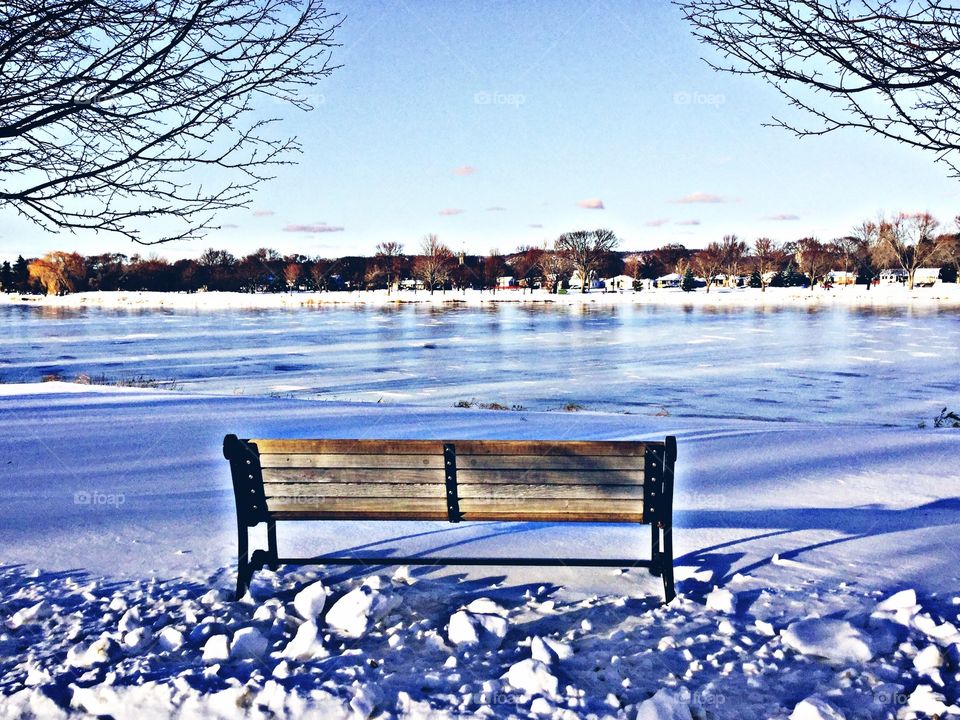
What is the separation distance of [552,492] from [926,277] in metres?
118

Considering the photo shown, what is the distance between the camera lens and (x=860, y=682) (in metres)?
3.08

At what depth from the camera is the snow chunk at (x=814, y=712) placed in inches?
109

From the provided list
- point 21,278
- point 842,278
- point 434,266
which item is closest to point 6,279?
point 21,278

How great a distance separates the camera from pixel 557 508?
3.98 m

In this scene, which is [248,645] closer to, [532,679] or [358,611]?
[358,611]

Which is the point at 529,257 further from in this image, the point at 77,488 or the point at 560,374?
the point at 77,488

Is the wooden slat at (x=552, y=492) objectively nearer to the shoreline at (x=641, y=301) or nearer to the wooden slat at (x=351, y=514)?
the wooden slat at (x=351, y=514)

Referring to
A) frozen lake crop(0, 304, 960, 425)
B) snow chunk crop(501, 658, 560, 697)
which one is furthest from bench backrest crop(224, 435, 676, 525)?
frozen lake crop(0, 304, 960, 425)

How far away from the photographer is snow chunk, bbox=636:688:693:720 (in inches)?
111

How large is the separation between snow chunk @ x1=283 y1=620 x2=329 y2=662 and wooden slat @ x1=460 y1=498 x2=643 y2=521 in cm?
108

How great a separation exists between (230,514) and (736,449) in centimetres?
508

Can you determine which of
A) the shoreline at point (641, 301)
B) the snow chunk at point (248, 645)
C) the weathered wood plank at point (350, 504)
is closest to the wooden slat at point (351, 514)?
the weathered wood plank at point (350, 504)

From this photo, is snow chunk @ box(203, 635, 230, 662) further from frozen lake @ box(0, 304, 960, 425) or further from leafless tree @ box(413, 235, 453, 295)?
leafless tree @ box(413, 235, 453, 295)

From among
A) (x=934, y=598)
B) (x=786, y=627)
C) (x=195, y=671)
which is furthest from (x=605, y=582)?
(x=195, y=671)
